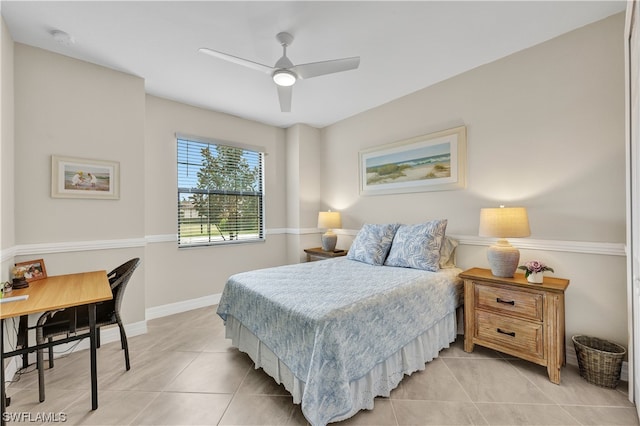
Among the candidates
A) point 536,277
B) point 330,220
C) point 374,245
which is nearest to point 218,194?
point 330,220

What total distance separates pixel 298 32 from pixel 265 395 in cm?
275

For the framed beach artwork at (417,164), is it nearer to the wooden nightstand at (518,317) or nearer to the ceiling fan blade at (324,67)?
the wooden nightstand at (518,317)

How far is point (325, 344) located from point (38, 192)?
285 cm

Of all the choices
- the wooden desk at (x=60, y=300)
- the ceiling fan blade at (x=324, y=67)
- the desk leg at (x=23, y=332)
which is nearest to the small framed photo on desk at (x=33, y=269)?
the wooden desk at (x=60, y=300)

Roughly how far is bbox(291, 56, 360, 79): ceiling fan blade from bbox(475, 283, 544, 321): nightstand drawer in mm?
2121

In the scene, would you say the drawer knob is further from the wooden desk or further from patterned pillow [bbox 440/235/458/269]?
the wooden desk

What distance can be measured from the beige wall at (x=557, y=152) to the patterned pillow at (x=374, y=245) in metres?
0.59

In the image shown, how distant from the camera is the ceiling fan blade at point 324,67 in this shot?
78.3 inches

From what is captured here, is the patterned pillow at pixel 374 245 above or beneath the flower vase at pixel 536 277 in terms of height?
above

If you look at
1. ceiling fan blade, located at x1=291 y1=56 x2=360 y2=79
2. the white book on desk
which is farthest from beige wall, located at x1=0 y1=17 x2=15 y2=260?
ceiling fan blade, located at x1=291 y1=56 x2=360 y2=79

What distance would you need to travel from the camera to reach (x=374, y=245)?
306 centimetres

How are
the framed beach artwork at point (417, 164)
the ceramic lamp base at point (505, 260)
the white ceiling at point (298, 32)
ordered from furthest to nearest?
the framed beach artwork at point (417, 164), the ceramic lamp base at point (505, 260), the white ceiling at point (298, 32)

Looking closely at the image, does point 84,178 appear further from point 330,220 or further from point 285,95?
point 330,220

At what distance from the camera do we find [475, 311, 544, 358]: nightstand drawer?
2.08m
